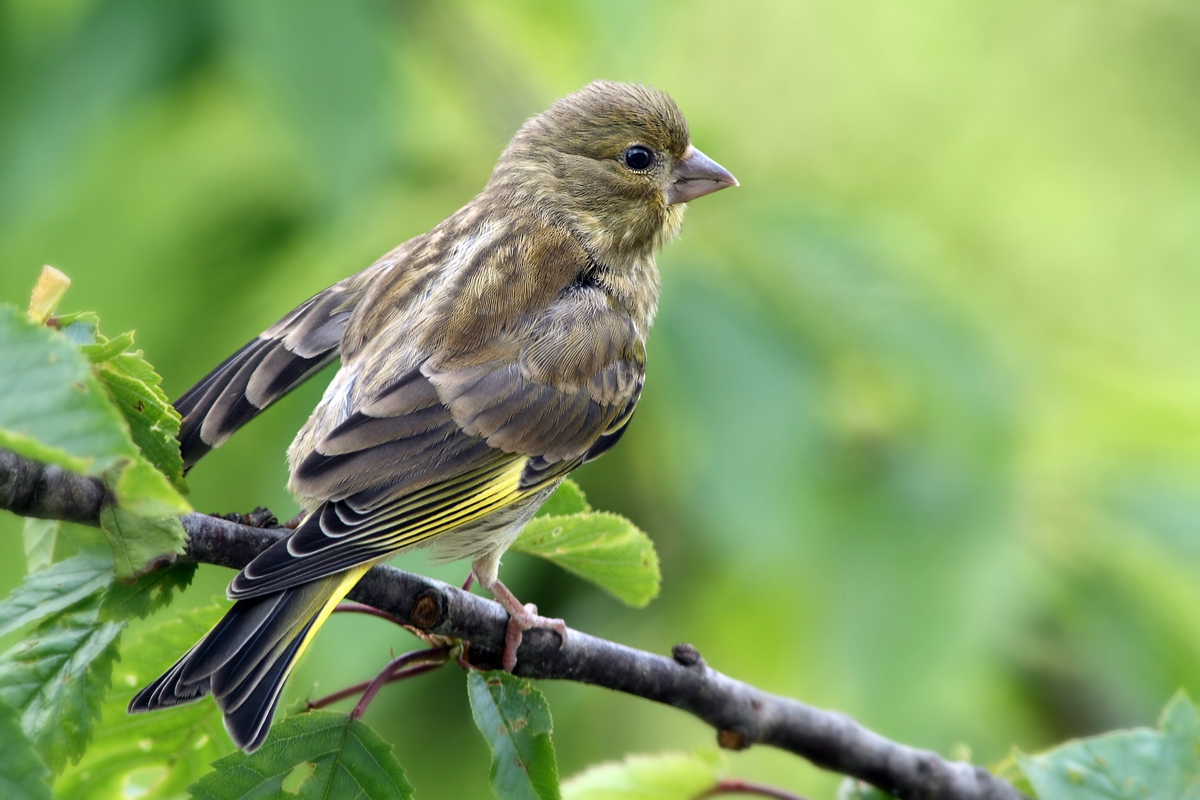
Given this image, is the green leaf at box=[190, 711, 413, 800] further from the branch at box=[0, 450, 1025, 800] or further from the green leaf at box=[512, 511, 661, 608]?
the green leaf at box=[512, 511, 661, 608]

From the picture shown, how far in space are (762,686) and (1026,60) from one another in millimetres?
6378

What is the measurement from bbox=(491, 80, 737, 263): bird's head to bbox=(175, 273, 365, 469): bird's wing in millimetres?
816

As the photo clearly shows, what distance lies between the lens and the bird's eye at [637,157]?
4.25 metres

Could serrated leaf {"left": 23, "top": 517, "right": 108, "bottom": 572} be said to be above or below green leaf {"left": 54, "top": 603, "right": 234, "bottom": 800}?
above

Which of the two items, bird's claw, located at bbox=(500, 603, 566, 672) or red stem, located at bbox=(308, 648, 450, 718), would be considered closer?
red stem, located at bbox=(308, 648, 450, 718)

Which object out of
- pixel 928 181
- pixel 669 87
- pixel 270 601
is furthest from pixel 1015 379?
pixel 928 181

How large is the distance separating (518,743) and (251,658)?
528mm

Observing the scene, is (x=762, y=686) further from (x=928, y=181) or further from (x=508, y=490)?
(x=928, y=181)

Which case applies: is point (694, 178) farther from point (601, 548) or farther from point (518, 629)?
point (518, 629)

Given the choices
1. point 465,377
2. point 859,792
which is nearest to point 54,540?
point 465,377

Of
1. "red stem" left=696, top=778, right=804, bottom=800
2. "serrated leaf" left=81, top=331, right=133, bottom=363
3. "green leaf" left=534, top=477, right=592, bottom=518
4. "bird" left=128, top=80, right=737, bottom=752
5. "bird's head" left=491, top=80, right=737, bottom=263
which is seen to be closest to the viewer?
"serrated leaf" left=81, top=331, right=133, bottom=363

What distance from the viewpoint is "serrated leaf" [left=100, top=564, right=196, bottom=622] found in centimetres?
230

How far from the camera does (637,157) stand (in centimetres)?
425

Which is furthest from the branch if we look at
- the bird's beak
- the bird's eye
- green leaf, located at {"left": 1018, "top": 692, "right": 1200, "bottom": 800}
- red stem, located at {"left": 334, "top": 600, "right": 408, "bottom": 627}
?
the bird's eye
